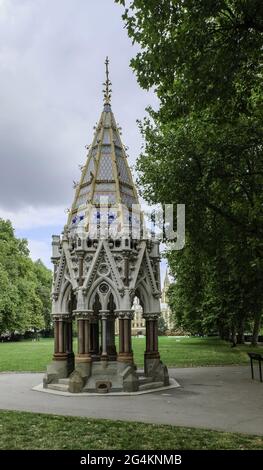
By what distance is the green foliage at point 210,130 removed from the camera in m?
10.1

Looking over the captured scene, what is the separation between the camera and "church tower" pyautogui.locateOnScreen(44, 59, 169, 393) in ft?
49.3

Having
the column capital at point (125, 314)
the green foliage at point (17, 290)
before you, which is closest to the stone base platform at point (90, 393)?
the column capital at point (125, 314)

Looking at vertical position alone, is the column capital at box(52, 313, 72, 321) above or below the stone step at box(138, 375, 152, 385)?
above

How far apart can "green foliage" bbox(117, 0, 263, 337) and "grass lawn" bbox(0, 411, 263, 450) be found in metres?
6.95

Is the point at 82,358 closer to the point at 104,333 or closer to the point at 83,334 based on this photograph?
the point at 83,334

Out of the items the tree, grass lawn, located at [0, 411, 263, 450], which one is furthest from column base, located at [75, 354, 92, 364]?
the tree

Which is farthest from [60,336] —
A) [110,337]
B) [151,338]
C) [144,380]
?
[144,380]

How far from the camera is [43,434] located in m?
8.60

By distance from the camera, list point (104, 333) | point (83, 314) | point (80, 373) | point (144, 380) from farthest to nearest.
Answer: point (104, 333) < point (144, 380) < point (83, 314) < point (80, 373)

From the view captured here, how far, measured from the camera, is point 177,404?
476 inches

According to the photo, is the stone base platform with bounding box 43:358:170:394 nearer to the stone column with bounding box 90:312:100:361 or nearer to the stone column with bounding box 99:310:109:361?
the stone column with bounding box 99:310:109:361

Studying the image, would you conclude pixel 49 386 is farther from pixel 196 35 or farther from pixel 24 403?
pixel 196 35

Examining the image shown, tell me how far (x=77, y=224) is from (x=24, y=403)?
620cm

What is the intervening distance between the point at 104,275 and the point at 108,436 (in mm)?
7331
